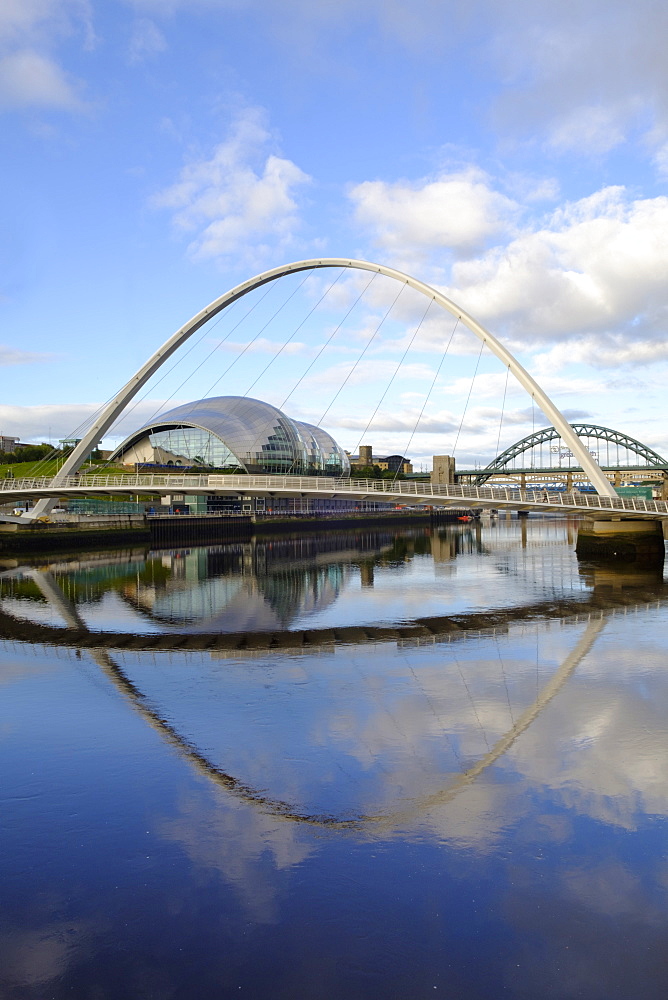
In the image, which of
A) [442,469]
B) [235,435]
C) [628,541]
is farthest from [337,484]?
[442,469]

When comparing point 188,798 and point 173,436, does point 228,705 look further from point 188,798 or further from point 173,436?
point 173,436

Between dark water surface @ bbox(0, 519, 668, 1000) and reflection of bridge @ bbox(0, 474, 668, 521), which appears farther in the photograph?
reflection of bridge @ bbox(0, 474, 668, 521)

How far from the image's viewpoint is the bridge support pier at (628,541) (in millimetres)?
40969

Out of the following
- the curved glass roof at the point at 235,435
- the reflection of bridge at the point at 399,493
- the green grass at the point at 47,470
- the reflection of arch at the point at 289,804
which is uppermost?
the curved glass roof at the point at 235,435

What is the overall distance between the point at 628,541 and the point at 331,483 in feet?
55.7

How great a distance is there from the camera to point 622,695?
1483 centimetres

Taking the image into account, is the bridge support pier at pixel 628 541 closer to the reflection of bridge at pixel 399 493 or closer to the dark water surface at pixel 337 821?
the reflection of bridge at pixel 399 493

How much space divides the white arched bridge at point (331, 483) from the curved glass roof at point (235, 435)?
5126 centimetres

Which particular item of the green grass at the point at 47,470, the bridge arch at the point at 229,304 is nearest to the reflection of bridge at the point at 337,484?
the bridge arch at the point at 229,304

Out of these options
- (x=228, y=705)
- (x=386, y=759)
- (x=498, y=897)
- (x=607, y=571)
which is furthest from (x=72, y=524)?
(x=498, y=897)

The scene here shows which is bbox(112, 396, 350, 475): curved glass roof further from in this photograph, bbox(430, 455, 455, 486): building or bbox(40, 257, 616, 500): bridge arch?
bbox(40, 257, 616, 500): bridge arch

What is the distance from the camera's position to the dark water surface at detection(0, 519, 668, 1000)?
634 centimetres

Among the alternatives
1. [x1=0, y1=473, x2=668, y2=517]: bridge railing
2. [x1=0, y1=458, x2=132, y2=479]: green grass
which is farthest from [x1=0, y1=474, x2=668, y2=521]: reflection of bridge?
[x1=0, y1=458, x2=132, y2=479]: green grass

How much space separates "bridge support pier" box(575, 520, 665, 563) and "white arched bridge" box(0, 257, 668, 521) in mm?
695
